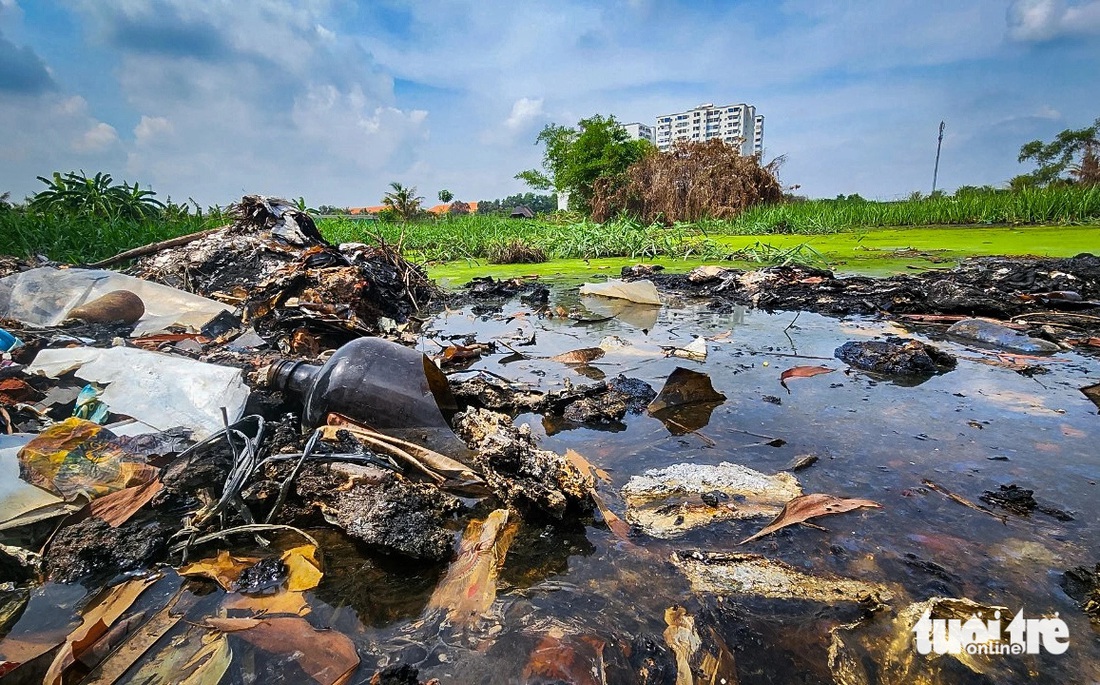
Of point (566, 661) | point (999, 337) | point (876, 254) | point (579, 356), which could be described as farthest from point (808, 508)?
point (876, 254)

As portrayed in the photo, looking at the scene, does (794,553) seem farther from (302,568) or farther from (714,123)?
(714,123)

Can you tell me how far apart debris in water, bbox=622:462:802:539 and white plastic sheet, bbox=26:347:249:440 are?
4.07 ft

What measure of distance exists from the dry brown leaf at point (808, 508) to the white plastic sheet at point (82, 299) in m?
3.24

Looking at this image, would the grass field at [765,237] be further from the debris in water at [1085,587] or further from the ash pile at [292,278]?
the debris in water at [1085,587]

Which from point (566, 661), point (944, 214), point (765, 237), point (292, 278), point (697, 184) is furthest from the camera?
point (697, 184)

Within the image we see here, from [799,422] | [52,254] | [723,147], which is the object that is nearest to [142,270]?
[52,254]

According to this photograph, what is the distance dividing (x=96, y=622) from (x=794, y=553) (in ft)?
4.28

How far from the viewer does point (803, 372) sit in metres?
2.20

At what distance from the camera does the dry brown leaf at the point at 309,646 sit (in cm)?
75

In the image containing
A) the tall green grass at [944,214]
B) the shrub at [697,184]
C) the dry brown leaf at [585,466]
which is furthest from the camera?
the shrub at [697,184]

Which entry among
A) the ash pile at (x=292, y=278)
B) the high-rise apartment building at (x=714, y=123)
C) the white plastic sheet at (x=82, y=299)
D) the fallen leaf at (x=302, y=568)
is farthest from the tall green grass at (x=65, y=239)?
the high-rise apartment building at (x=714, y=123)

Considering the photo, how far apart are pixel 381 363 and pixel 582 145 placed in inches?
1231

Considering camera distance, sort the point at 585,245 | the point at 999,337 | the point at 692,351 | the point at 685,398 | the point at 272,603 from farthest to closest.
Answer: the point at 585,245, the point at 999,337, the point at 692,351, the point at 685,398, the point at 272,603

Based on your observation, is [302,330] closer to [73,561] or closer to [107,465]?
[107,465]
